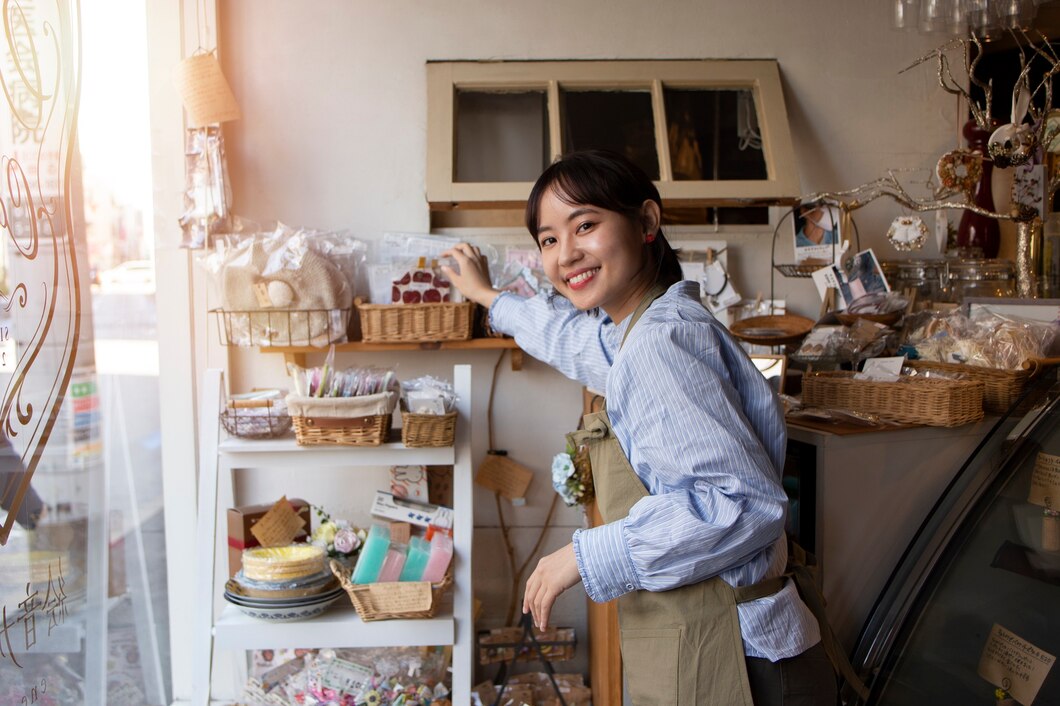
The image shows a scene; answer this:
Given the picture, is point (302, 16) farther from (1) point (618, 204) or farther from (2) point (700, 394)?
(2) point (700, 394)

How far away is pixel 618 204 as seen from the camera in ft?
4.91

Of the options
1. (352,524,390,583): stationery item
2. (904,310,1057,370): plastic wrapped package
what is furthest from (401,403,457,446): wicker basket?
(904,310,1057,370): plastic wrapped package

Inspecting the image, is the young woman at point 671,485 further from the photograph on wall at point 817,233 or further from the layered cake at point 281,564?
the photograph on wall at point 817,233

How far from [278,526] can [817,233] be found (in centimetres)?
171

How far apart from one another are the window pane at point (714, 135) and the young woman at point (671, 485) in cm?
98

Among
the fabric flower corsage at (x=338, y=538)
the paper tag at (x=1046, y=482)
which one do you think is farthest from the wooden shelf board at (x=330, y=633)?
the paper tag at (x=1046, y=482)

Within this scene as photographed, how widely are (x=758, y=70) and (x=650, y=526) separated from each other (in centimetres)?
171

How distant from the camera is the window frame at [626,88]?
2393 mm

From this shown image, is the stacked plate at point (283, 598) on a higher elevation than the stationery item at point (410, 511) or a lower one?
lower

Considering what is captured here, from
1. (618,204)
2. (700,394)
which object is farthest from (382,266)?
(700,394)

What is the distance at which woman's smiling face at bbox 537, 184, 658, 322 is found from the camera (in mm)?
1497

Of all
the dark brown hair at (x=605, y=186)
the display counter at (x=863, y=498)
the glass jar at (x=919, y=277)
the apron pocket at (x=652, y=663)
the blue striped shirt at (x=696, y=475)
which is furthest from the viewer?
the glass jar at (x=919, y=277)

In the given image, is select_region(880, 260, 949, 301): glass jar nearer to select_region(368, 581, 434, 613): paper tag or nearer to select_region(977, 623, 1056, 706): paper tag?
select_region(977, 623, 1056, 706): paper tag

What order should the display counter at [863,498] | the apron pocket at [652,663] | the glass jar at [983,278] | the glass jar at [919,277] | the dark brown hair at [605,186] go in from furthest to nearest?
the glass jar at [919,277] < the glass jar at [983,278] < the display counter at [863,498] < the dark brown hair at [605,186] < the apron pocket at [652,663]
